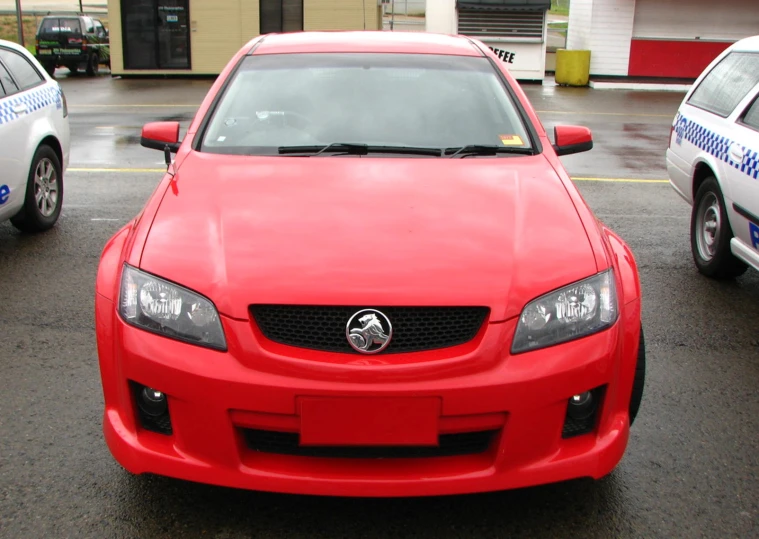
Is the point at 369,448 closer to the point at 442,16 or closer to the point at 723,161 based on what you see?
the point at 723,161

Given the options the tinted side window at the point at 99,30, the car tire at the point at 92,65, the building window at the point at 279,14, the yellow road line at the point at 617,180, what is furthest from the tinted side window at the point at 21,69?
the tinted side window at the point at 99,30

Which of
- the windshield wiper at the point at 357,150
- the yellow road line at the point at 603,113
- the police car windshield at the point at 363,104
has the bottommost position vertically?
the yellow road line at the point at 603,113

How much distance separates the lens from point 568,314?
9.09ft

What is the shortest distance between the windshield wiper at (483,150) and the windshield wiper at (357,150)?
68 millimetres

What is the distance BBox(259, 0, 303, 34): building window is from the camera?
25.8 meters

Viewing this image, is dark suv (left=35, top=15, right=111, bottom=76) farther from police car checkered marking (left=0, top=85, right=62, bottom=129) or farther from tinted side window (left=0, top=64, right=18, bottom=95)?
tinted side window (left=0, top=64, right=18, bottom=95)

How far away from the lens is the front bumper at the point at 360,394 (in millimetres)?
2588

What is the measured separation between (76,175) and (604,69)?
18690 mm

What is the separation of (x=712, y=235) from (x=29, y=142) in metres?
4.81

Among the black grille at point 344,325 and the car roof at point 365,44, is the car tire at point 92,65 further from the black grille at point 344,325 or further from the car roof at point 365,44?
the black grille at point 344,325

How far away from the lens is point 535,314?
8.95 feet

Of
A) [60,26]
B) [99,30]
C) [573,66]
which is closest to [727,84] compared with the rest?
[573,66]

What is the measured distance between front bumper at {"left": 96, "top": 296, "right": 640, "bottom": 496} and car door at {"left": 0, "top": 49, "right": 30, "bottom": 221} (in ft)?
12.5

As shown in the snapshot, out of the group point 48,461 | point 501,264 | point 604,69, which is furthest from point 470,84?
point 604,69
